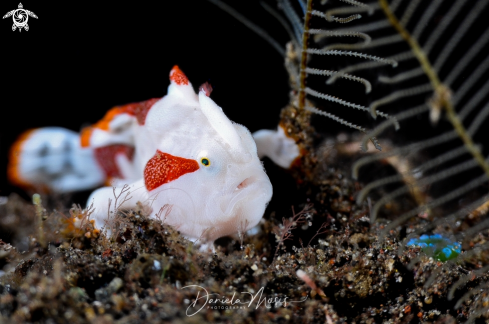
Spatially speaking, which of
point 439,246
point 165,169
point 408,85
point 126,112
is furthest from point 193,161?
point 408,85

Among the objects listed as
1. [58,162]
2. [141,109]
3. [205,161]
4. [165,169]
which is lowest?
[58,162]

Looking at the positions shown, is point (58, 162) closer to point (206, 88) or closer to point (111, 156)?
point (111, 156)

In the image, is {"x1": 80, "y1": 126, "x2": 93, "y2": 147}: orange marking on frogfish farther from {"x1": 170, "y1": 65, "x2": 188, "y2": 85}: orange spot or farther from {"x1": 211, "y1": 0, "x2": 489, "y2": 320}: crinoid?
{"x1": 211, "y1": 0, "x2": 489, "y2": 320}: crinoid

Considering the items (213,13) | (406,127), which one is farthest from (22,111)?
(406,127)

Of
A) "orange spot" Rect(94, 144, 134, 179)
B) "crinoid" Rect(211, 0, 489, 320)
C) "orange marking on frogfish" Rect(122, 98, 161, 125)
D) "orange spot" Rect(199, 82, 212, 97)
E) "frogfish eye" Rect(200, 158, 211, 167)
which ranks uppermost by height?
"crinoid" Rect(211, 0, 489, 320)

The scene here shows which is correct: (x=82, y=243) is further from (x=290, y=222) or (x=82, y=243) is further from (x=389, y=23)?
(x=389, y=23)

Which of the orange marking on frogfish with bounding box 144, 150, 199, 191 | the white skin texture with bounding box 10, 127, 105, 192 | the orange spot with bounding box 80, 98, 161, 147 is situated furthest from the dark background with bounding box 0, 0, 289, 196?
the orange marking on frogfish with bounding box 144, 150, 199, 191
